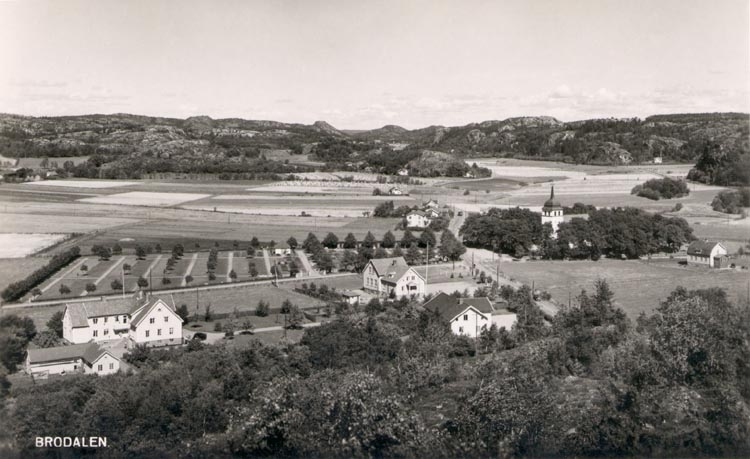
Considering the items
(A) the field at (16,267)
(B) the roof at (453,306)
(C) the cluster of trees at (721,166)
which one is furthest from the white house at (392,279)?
(C) the cluster of trees at (721,166)

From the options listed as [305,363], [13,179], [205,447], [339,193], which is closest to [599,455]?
[205,447]

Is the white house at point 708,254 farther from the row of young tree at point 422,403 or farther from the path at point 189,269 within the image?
the path at point 189,269

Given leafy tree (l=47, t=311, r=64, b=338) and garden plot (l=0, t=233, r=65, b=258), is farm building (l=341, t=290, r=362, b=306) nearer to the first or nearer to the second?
leafy tree (l=47, t=311, r=64, b=338)

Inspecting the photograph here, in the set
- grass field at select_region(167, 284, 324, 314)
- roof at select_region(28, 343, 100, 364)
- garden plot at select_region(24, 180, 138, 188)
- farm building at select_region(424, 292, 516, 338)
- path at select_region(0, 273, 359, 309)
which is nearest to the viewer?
roof at select_region(28, 343, 100, 364)

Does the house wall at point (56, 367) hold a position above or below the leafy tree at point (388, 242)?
below

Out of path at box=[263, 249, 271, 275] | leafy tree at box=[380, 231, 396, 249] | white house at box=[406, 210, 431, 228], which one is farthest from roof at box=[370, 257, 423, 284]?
white house at box=[406, 210, 431, 228]

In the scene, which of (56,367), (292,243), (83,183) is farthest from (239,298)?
(83,183)

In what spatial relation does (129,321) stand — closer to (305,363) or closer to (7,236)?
(305,363)
